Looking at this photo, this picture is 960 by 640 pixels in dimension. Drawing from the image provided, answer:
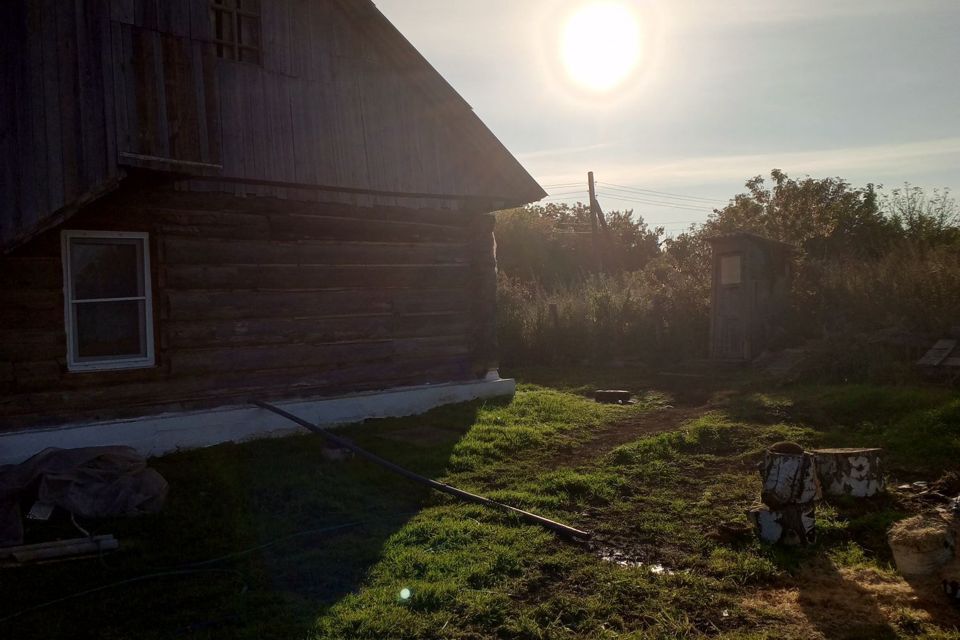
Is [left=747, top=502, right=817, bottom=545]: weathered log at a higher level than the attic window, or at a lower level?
lower

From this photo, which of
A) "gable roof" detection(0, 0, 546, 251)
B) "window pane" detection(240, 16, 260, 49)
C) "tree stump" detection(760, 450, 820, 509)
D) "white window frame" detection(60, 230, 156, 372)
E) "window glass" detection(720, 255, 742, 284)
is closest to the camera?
"tree stump" detection(760, 450, 820, 509)

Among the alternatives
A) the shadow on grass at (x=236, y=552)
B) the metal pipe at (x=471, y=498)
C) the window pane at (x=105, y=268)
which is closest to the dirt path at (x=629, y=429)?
the shadow on grass at (x=236, y=552)

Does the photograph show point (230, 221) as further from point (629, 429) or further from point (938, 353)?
point (938, 353)

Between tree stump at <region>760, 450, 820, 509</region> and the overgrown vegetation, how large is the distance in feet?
24.1

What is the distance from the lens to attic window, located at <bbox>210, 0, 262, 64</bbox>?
10070 millimetres

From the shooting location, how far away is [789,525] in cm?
615

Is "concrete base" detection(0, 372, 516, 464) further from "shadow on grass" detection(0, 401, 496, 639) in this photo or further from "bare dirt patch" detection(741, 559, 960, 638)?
"bare dirt patch" detection(741, 559, 960, 638)

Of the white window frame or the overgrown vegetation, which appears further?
the overgrown vegetation

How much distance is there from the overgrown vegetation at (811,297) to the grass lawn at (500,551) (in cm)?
367

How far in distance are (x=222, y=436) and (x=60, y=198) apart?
12.0 feet

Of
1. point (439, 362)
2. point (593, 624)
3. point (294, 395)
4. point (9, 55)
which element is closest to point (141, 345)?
point (294, 395)

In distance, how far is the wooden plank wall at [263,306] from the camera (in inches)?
343

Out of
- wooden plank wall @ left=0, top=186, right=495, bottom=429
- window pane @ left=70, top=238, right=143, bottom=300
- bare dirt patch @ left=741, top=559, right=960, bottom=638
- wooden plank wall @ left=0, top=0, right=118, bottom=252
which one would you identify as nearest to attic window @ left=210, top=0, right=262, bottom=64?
wooden plank wall @ left=0, top=186, right=495, bottom=429

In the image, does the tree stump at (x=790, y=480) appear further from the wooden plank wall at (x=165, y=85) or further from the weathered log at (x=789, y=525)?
the wooden plank wall at (x=165, y=85)
